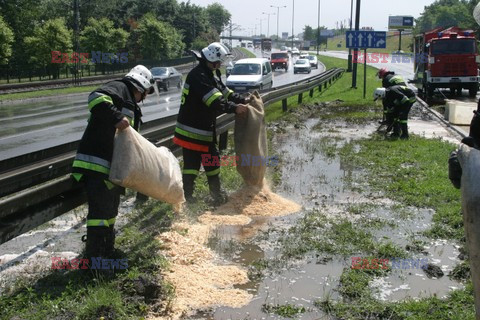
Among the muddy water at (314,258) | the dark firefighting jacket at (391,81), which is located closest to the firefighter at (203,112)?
the muddy water at (314,258)

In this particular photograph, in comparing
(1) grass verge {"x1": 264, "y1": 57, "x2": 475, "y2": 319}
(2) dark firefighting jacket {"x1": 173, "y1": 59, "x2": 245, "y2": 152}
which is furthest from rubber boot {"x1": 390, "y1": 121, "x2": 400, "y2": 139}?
(2) dark firefighting jacket {"x1": 173, "y1": 59, "x2": 245, "y2": 152}

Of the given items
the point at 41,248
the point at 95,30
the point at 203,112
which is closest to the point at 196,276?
the point at 41,248

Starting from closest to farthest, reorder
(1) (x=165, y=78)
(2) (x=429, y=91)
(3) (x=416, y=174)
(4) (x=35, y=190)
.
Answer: (4) (x=35, y=190)
(3) (x=416, y=174)
(2) (x=429, y=91)
(1) (x=165, y=78)

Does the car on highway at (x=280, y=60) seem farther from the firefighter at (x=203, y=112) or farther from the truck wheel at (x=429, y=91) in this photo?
the firefighter at (x=203, y=112)

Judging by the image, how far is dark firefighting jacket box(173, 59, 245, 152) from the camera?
673cm

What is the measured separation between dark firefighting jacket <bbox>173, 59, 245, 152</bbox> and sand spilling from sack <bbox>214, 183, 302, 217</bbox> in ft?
2.57

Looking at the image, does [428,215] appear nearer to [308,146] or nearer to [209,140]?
[209,140]

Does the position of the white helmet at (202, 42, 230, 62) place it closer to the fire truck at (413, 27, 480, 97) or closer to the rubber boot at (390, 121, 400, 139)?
the rubber boot at (390, 121, 400, 139)

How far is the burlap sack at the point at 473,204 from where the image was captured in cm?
293

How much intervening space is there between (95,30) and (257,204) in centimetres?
4203

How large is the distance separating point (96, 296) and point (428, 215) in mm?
4271

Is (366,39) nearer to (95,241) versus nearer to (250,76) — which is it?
(250,76)

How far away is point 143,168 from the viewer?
4953 mm

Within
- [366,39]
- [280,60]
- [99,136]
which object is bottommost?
[99,136]
